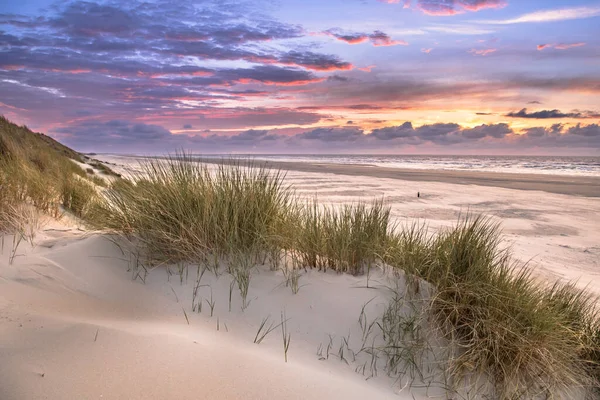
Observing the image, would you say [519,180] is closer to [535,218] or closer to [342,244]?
[535,218]

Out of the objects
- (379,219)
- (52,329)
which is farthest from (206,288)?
(379,219)

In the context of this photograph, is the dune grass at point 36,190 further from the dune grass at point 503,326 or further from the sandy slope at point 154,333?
the dune grass at point 503,326

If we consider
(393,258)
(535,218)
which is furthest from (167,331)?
(535,218)

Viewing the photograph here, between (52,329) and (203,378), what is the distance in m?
1.00

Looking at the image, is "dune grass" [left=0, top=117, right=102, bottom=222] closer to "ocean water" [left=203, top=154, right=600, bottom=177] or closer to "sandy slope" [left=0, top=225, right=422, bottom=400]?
"sandy slope" [left=0, top=225, right=422, bottom=400]

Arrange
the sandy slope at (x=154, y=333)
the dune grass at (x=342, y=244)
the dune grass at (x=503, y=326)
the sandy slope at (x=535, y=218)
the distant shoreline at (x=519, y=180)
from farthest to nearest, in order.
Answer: the distant shoreline at (x=519, y=180)
the sandy slope at (x=535, y=218)
the dune grass at (x=342, y=244)
the dune grass at (x=503, y=326)
the sandy slope at (x=154, y=333)

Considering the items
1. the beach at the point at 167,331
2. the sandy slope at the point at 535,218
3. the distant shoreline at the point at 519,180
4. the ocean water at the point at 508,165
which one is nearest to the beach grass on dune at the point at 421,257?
the beach at the point at 167,331

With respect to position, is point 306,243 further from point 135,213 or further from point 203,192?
point 135,213

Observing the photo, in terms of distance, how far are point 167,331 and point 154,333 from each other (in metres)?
0.10

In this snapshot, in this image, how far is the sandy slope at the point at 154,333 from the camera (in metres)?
2.04

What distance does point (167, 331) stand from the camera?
8.55 ft

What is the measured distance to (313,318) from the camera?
3035 mm

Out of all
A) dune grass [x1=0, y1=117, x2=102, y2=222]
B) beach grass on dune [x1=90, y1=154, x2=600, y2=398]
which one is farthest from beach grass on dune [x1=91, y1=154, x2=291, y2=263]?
dune grass [x1=0, y1=117, x2=102, y2=222]

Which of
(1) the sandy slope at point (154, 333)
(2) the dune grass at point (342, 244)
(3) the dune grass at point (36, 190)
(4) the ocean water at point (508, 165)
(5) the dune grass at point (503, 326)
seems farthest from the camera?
(4) the ocean water at point (508, 165)
